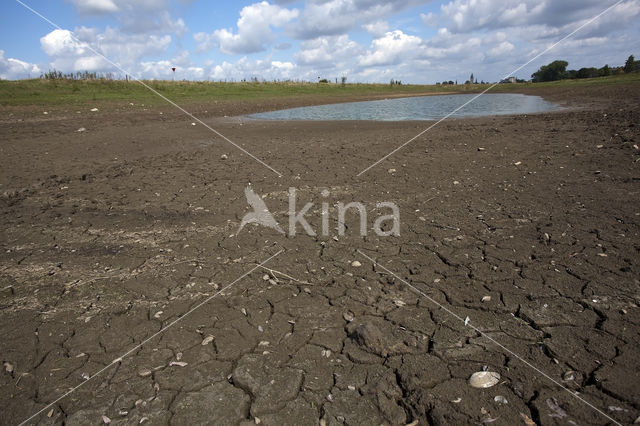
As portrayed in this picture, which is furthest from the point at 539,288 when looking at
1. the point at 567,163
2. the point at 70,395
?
the point at 567,163

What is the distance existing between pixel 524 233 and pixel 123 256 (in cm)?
489

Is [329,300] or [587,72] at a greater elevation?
[587,72]

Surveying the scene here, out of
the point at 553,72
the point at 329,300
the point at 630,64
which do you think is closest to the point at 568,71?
the point at 553,72

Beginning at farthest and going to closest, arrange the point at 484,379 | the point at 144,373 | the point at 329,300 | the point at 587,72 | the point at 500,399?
the point at 587,72 → the point at 329,300 → the point at 144,373 → the point at 484,379 → the point at 500,399

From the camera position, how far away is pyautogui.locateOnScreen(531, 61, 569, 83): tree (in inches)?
2581

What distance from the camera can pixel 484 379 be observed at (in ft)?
8.13

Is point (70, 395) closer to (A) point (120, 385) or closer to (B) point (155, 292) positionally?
(A) point (120, 385)

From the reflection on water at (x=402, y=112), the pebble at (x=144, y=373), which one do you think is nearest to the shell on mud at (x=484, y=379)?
the pebble at (x=144, y=373)

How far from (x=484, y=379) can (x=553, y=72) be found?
266 feet

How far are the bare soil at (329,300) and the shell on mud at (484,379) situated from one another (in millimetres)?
→ 44

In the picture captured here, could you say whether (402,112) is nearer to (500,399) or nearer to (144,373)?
(500,399)

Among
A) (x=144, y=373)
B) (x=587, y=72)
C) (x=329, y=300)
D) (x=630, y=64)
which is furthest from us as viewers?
(x=587, y=72)

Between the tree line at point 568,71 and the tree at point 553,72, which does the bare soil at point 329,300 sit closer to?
the tree line at point 568,71

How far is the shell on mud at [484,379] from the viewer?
2443 millimetres
